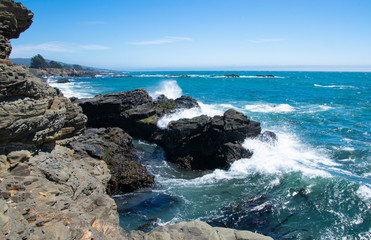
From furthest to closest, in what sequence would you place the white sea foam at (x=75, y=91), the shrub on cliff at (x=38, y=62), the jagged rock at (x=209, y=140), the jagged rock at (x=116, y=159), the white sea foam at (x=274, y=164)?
the shrub on cliff at (x=38, y=62) → the white sea foam at (x=75, y=91) → the jagged rock at (x=209, y=140) → the white sea foam at (x=274, y=164) → the jagged rock at (x=116, y=159)

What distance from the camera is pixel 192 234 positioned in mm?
8102

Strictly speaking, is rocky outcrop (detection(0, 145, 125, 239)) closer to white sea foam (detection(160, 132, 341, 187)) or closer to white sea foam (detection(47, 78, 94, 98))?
white sea foam (detection(160, 132, 341, 187))

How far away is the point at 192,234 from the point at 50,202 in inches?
162

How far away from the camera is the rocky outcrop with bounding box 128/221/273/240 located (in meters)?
7.94

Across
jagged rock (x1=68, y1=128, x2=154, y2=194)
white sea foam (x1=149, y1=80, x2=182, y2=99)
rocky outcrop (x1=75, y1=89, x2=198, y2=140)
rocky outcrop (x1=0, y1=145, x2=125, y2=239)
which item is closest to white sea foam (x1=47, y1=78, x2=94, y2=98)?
white sea foam (x1=149, y1=80, x2=182, y2=99)

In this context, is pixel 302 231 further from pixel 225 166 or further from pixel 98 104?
pixel 98 104

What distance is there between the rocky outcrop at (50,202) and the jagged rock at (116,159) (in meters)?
3.51

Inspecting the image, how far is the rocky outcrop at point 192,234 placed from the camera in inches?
313

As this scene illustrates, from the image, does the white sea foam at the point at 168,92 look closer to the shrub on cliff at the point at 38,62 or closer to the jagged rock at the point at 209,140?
the jagged rock at the point at 209,140

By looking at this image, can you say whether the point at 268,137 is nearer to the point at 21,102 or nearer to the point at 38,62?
the point at 21,102

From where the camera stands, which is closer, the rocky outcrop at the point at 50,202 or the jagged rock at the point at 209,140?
the rocky outcrop at the point at 50,202

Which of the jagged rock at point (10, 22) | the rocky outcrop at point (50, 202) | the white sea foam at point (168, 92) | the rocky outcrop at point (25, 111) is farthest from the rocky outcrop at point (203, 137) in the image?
the white sea foam at point (168, 92)

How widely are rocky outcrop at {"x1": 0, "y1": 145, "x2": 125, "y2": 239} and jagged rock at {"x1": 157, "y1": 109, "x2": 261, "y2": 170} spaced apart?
9.40 metres

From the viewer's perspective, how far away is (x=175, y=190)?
14727 millimetres
